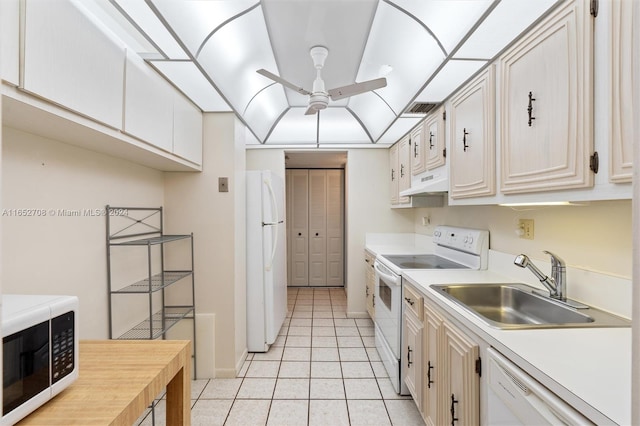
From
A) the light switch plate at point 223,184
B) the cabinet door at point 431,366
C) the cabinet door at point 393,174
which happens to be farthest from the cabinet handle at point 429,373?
the cabinet door at point 393,174

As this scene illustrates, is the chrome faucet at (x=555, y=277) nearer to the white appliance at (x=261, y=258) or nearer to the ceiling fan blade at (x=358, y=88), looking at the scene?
the ceiling fan blade at (x=358, y=88)

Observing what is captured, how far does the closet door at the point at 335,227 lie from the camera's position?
5.34m

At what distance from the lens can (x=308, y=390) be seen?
2309 mm

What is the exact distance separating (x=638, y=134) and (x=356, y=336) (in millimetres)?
3139

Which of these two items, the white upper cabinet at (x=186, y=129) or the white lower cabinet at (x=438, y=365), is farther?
the white upper cabinet at (x=186, y=129)

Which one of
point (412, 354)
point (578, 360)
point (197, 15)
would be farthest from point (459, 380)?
point (197, 15)

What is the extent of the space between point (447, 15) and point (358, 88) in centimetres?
59

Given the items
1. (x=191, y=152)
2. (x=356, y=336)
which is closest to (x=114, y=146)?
(x=191, y=152)

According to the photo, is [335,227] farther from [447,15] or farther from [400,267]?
[447,15]

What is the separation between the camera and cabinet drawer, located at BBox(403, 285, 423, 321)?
1887mm

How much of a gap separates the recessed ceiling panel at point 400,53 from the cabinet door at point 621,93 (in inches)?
33.0

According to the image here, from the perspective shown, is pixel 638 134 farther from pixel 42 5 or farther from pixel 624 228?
pixel 42 5

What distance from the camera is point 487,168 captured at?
171 cm

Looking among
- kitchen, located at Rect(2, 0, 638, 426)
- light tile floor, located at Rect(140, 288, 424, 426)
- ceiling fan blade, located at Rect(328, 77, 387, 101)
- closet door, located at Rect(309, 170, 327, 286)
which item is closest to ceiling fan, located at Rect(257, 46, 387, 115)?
ceiling fan blade, located at Rect(328, 77, 387, 101)
